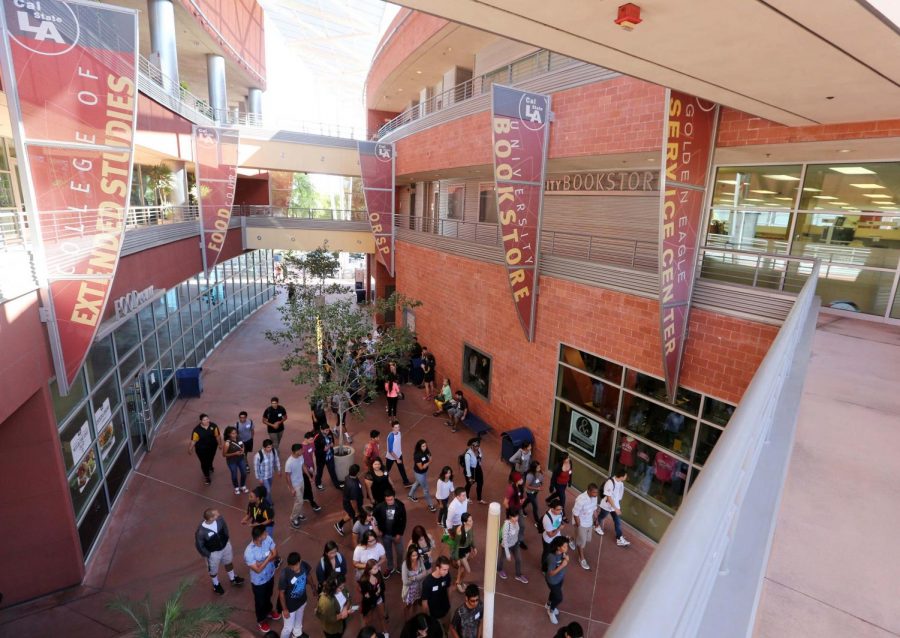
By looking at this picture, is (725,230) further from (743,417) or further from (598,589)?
(743,417)

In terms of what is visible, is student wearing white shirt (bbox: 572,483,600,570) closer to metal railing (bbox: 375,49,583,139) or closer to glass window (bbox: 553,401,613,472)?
glass window (bbox: 553,401,613,472)

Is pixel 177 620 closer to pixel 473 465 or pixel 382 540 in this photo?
pixel 382 540

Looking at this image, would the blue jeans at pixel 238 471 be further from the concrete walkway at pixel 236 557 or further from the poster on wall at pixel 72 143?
the poster on wall at pixel 72 143

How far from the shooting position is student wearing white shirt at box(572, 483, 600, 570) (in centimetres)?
827

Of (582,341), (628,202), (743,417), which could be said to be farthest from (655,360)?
(743,417)

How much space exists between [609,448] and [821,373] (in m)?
5.59

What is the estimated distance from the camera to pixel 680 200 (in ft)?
23.4

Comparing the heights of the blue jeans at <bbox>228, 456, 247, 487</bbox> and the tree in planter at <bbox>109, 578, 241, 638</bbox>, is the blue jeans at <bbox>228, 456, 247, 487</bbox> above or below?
below

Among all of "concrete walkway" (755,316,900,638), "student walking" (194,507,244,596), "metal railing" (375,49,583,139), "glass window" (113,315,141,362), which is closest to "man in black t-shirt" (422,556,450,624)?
"student walking" (194,507,244,596)

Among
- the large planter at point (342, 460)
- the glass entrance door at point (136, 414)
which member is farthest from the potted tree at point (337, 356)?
the glass entrance door at point (136, 414)

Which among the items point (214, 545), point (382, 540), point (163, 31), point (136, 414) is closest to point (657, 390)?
point (382, 540)

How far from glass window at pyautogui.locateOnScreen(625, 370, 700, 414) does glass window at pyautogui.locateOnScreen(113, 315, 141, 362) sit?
10563 millimetres

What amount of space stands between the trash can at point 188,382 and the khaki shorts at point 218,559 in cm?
→ 896

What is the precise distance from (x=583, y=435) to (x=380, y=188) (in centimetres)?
1335
